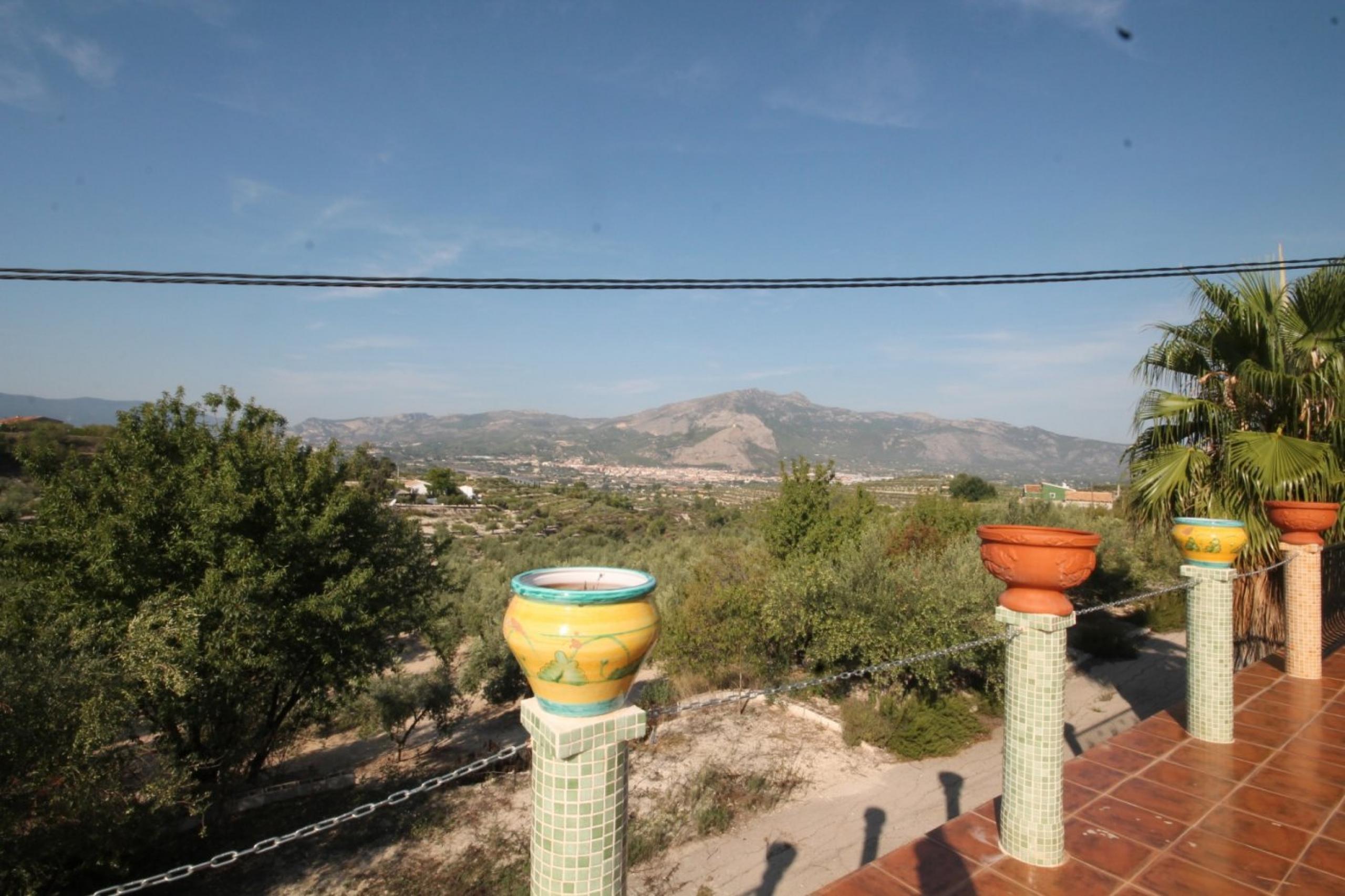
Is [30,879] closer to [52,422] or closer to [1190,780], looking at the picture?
[1190,780]

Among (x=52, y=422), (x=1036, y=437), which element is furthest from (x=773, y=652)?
(x=1036, y=437)

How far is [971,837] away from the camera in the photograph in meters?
3.13

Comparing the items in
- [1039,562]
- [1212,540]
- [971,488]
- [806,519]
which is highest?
[1039,562]

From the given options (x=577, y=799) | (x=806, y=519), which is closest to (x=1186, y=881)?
(x=577, y=799)

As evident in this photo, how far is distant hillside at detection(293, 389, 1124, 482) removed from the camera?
14775 cm

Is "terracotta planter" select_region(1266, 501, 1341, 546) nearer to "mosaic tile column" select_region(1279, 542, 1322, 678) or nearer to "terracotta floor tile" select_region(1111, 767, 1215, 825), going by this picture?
"mosaic tile column" select_region(1279, 542, 1322, 678)

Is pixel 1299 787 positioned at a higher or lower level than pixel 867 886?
lower

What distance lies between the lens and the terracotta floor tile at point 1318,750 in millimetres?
4152

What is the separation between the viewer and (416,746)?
13641mm

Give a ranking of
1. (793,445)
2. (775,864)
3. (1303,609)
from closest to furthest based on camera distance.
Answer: (1303,609) → (775,864) → (793,445)

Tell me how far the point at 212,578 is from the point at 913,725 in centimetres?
1062

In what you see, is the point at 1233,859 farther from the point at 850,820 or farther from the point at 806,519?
the point at 806,519

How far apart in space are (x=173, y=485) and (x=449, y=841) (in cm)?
620

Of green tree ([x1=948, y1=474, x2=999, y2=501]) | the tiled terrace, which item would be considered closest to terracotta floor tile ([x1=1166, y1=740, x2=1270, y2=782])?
the tiled terrace
